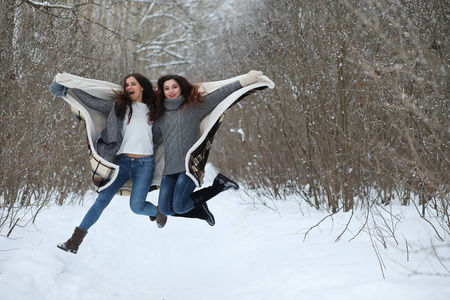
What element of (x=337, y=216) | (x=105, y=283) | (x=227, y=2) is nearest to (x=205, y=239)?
(x=337, y=216)

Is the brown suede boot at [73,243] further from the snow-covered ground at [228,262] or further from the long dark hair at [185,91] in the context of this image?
the long dark hair at [185,91]

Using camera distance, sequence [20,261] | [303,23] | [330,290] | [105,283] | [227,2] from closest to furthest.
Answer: [330,290], [20,261], [105,283], [303,23], [227,2]

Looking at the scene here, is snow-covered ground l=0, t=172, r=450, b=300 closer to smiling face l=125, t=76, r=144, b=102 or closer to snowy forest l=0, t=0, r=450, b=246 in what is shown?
snowy forest l=0, t=0, r=450, b=246

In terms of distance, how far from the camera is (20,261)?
13.0 ft

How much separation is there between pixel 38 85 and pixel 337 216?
12.8 ft

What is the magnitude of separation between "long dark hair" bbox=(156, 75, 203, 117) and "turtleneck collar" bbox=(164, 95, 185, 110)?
4 centimetres

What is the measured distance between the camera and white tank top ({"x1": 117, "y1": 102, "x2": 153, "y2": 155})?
463 centimetres

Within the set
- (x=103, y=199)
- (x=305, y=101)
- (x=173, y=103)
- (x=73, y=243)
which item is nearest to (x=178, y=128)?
(x=173, y=103)

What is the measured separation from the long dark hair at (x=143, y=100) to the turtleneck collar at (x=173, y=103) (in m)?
0.07

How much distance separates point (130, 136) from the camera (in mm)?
4645

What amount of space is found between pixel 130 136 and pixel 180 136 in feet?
1.59

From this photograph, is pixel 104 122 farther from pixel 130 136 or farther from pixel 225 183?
pixel 225 183

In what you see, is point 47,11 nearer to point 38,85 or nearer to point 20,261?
point 38,85

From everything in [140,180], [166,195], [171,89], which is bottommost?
[166,195]
